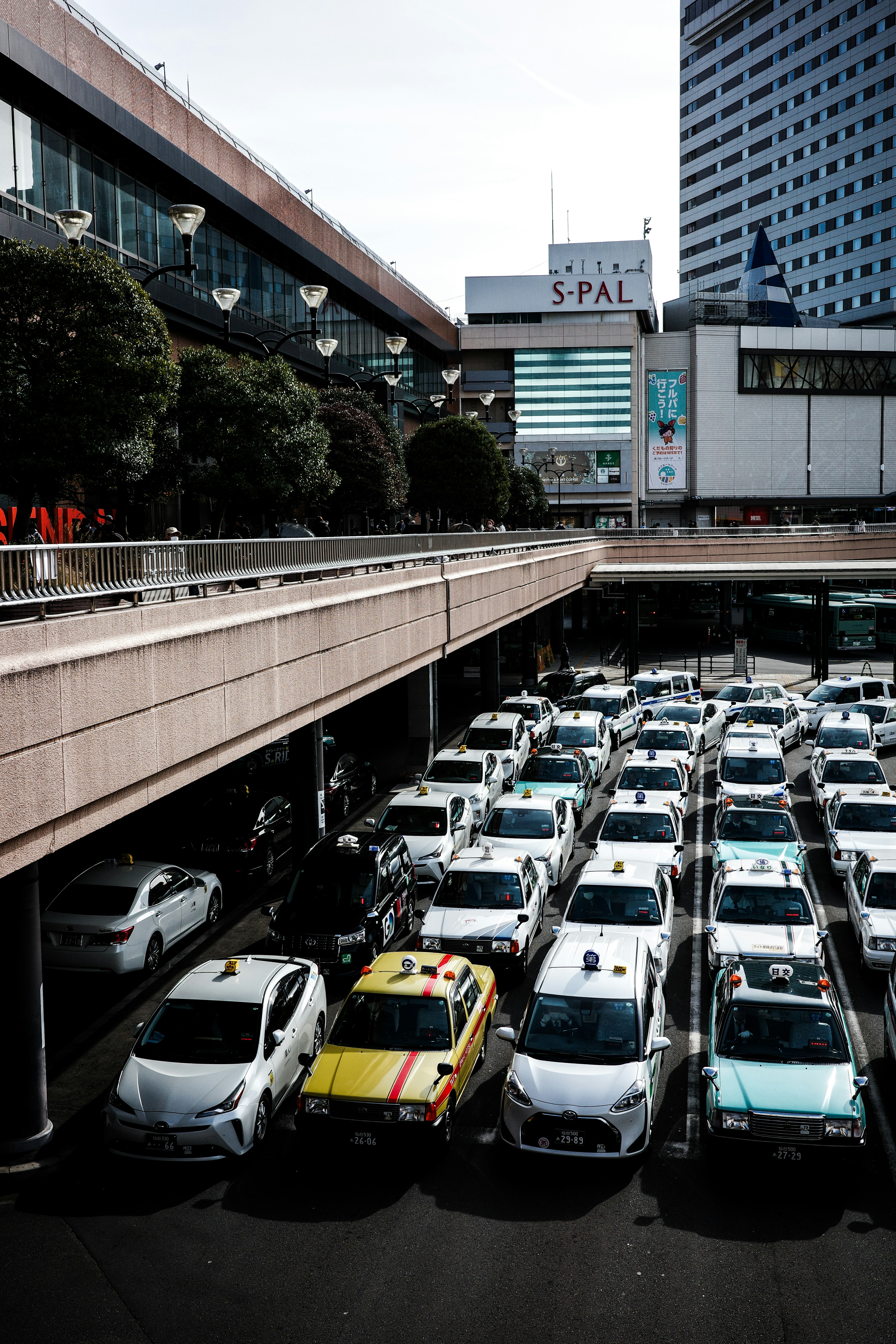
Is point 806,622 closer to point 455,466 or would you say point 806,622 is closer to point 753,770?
point 455,466

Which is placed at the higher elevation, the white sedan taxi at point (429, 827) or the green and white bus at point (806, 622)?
the green and white bus at point (806, 622)

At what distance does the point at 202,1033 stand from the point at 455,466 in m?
35.1

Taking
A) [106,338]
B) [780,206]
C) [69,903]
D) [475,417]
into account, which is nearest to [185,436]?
[106,338]

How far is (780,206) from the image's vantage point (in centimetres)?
12025

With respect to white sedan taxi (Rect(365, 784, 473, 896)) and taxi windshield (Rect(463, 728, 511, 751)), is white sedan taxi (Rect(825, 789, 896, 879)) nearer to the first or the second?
white sedan taxi (Rect(365, 784, 473, 896))

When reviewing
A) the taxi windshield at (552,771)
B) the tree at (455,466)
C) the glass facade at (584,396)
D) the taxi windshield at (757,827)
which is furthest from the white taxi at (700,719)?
the glass facade at (584,396)

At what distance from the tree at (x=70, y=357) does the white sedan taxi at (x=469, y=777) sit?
10.2 metres

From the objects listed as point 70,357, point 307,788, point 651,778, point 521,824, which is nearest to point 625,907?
point 521,824

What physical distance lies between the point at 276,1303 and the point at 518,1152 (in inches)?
121

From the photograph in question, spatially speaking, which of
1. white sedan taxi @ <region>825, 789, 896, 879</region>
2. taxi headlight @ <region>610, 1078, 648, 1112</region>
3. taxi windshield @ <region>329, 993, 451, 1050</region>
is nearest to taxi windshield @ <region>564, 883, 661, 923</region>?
taxi windshield @ <region>329, 993, 451, 1050</region>

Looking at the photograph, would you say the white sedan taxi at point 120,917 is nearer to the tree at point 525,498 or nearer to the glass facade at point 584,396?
the tree at point 525,498

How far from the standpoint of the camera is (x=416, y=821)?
21062 mm

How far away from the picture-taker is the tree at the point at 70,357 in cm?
1644

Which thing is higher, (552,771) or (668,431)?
(668,431)
